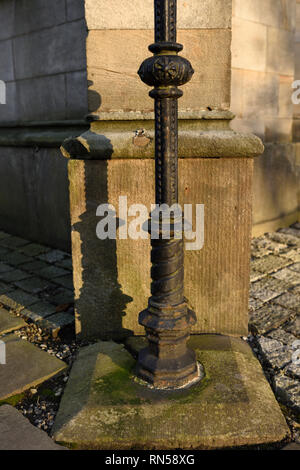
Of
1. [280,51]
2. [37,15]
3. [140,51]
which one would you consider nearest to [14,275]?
[140,51]

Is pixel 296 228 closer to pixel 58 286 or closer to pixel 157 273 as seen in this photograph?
pixel 58 286

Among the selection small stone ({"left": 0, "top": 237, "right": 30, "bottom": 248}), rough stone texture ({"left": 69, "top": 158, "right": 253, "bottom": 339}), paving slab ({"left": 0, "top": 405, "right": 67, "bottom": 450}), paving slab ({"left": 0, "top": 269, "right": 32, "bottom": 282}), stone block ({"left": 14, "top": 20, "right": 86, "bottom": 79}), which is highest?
stone block ({"left": 14, "top": 20, "right": 86, "bottom": 79})

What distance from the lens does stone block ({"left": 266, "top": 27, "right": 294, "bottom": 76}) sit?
18.0ft

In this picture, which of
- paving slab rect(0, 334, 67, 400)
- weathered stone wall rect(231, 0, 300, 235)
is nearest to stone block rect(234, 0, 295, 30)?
weathered stone wall rect(231, 0, 300, 235)

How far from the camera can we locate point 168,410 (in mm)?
2129

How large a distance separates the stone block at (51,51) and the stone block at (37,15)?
0.07m

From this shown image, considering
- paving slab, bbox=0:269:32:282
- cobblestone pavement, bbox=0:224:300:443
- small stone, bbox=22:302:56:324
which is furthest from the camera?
paving slab, bbox=0:269:32:282

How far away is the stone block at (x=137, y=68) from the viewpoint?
8.87 ft

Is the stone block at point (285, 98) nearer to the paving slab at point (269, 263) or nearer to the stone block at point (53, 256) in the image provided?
the paving slab at point (269, 263)

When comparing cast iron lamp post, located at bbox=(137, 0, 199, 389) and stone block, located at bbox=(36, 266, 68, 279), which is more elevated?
cast iron lamp post, located at bbox=(137, 0, 199, 389)

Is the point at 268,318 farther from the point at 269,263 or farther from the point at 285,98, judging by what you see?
the point at 285,98

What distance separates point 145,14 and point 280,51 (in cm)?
366

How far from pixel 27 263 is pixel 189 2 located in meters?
3.30

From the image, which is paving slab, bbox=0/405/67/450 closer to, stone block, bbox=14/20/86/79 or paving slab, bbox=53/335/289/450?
paving slab, bbox=53/335/289/450
